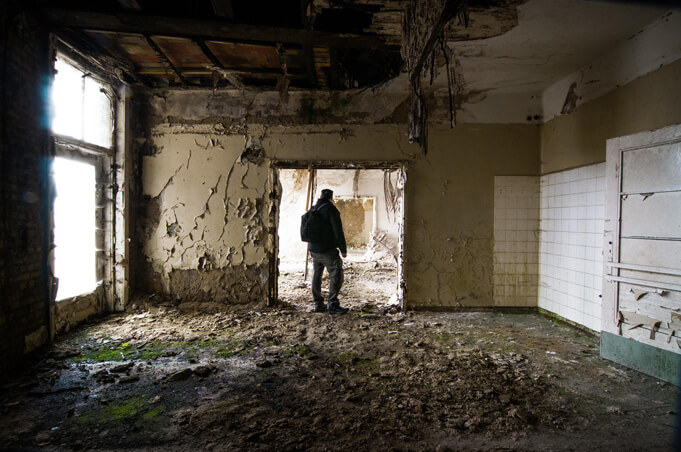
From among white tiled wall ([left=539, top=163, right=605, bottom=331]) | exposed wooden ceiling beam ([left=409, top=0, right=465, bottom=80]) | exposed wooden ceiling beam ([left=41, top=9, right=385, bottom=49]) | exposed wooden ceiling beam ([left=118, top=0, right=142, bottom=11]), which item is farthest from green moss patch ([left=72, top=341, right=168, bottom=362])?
white tiled wall ([left=539, top=163, right=605, bottom=331])

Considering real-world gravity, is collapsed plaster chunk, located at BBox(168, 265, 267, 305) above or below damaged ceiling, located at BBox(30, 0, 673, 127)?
below

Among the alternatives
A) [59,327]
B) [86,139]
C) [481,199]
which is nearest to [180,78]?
[86,139]

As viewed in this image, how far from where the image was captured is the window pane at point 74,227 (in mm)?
3418

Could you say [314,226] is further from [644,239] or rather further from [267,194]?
[644,239]

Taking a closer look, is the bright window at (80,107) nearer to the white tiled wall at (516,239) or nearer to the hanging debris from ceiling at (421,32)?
the hanging debris from ceiling at (421,32)

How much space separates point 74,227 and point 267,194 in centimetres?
209

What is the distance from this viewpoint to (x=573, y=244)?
3.87m

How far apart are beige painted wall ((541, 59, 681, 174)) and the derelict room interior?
0.02 meters

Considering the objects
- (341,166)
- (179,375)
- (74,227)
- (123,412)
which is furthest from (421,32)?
(74,227)

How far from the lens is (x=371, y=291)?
5.58 meters

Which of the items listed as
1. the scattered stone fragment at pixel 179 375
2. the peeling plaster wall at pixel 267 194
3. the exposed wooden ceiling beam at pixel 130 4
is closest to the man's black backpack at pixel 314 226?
the peeling plaster wall at pixel 267 194

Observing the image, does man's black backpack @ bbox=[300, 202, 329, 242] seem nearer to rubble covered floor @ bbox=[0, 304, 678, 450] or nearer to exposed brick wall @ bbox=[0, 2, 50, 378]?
rubble covered floor @ bbox=[0, 304, 678, 450]

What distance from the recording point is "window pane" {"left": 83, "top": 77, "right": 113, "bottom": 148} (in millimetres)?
3748

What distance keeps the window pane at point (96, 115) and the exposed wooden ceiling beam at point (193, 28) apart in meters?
0.90
